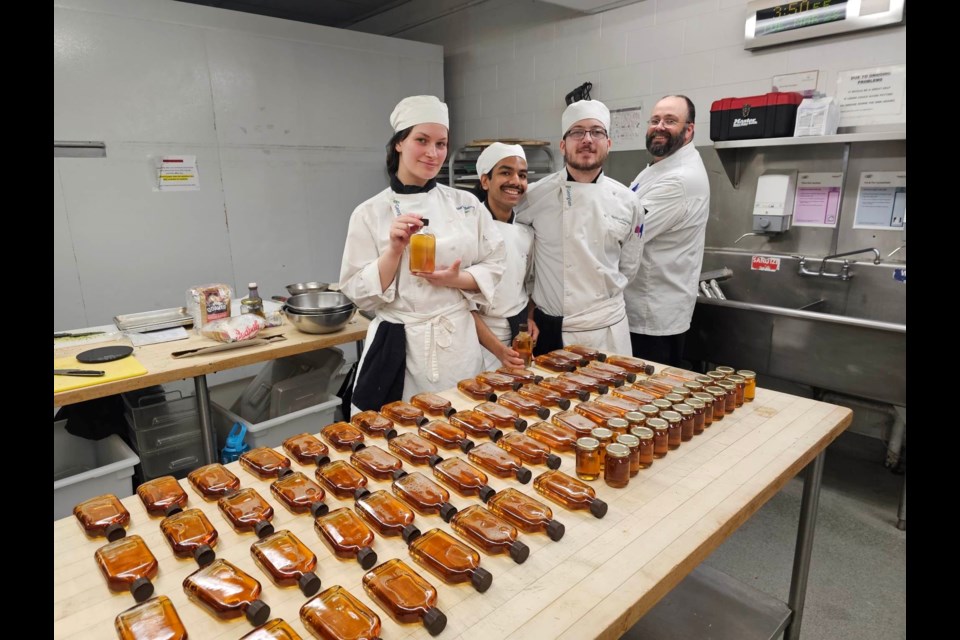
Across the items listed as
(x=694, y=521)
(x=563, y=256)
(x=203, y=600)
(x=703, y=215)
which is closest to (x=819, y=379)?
(x=703, y=215)

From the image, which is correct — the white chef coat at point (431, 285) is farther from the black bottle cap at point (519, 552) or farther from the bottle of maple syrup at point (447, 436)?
the black bottle cap at point (519, 552)

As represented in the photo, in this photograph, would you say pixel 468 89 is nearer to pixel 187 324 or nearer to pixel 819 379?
pixel 187 324

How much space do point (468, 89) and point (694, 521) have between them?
4.65 meters

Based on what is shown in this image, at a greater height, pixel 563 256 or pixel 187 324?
pixel 563 256

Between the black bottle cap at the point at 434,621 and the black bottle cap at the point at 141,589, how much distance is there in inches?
17.0

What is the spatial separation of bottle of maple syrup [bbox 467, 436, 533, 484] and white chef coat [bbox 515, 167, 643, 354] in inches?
46.1

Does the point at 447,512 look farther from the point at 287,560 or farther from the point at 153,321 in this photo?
the point at 153,321

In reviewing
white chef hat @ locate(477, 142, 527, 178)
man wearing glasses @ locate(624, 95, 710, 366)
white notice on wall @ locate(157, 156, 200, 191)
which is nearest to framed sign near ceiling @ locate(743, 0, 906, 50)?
man wearing glasses @ locate(624, 95, 710, 366)

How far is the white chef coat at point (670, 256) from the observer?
8.71ft

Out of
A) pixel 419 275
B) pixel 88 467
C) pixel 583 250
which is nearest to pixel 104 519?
pixel 419 275

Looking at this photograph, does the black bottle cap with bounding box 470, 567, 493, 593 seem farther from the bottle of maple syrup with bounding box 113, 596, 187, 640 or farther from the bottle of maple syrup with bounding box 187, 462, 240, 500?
the bottle of maple syrup with bounding box 187, 462, 240, 500

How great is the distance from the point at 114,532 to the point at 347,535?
0.42 meters

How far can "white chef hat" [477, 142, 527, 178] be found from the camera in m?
2.18

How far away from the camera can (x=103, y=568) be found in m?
0.90
